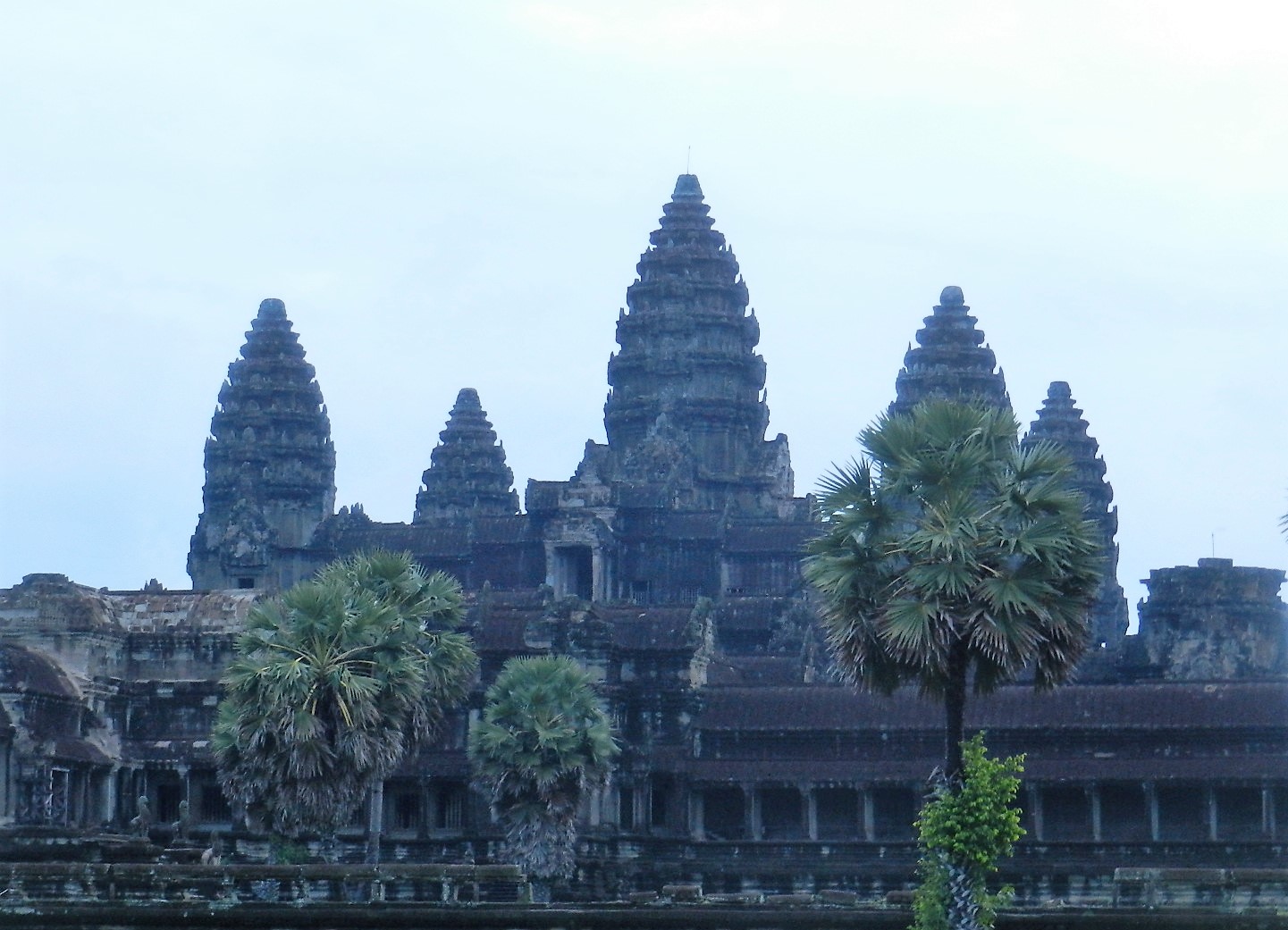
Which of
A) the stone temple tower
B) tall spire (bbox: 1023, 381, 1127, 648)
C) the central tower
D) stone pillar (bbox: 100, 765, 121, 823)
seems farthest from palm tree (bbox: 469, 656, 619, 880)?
tall spire (bbox: 1023, 381, 1127, 648)

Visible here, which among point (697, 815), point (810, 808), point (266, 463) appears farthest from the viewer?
point (266, 463)

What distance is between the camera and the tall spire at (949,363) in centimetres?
11756

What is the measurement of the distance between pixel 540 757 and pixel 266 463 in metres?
58.8

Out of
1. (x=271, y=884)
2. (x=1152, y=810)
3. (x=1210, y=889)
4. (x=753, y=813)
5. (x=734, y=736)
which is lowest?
(x=1210, y=889)

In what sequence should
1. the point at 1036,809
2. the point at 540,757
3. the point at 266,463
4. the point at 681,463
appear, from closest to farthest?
the point at 540,757
the point at 1036,809
the point at 681,463
the point at 266,463

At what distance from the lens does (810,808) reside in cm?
7656

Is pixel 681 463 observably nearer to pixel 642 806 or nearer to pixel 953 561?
pixel 642 806

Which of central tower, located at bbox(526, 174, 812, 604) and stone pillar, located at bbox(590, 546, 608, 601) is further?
central tower, located at bbox(526, 174, 812, 604)

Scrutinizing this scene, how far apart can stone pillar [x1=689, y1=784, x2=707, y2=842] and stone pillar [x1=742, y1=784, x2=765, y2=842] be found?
4.72 ft

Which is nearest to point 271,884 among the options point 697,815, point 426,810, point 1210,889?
point 1210,889

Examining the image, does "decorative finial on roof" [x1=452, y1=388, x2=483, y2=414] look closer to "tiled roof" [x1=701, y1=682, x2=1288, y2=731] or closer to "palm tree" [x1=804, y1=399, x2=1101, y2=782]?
"tiled roof" [x1=701, y1=682, x2=1288, y2=731]

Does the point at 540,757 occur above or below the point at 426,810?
above

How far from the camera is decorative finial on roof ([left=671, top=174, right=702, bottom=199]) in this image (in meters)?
120

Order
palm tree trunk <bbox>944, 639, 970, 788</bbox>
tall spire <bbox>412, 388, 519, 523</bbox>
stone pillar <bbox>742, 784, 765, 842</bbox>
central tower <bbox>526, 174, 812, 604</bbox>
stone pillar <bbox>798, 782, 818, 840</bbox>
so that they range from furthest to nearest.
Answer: tall spire <bbox>412, 388, 519, 523</bbox>
central tower <bbox>526, 174, 812, 604</bbox>
stone pillar <bbox>742, 784, 765, 842</bbox>
stone pillar <bbox>798, 782, 818, 840</bbox>
palm tree trunk <bbox>944, 639, 970, 788</bbox>
